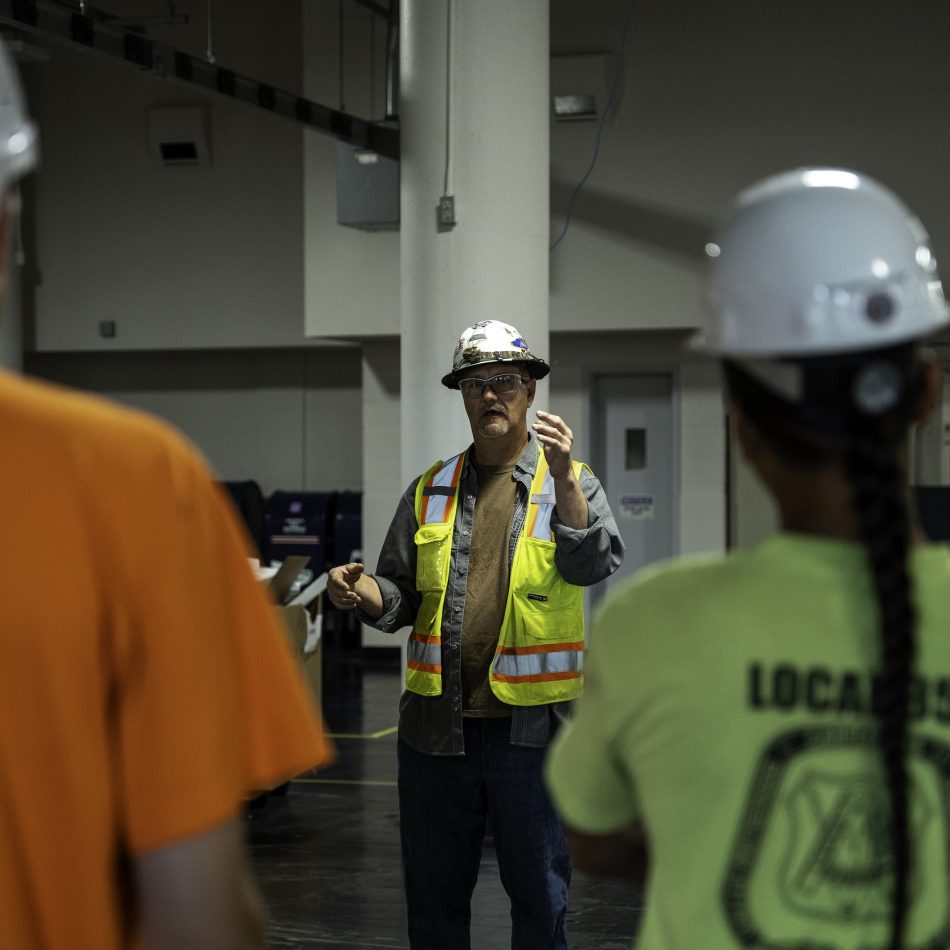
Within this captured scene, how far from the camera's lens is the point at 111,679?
114 centimetres

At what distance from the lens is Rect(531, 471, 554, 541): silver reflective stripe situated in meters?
3.98

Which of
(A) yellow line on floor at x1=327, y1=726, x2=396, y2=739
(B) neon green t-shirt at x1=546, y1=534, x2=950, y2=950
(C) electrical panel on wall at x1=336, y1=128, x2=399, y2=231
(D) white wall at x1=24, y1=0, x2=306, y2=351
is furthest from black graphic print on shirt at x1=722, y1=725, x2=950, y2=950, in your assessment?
(D) white wall at x1=24, y1=0, x2=306, y2=351

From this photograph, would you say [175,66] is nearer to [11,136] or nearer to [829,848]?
[11,136]

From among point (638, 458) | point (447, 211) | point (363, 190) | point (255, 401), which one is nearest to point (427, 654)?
point (447, 211)

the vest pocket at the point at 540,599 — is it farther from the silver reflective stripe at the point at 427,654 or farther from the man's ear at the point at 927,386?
the man's ear at the point at 927,386

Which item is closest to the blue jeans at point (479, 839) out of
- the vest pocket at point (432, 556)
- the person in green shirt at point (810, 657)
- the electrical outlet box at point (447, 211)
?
the vest pocket at point (432, 556)

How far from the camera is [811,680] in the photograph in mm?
1329

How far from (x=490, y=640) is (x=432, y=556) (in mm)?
284

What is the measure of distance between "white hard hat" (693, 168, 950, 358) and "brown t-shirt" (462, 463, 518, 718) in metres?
2.54

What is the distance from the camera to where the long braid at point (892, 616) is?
1295mm

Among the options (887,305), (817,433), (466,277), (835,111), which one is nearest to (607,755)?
(817,433)

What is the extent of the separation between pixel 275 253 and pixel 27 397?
13185mm

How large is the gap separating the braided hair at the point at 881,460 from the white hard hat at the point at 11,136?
0.69 m

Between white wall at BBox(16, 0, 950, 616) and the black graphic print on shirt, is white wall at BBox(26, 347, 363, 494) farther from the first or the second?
the black graphic print on shirt
